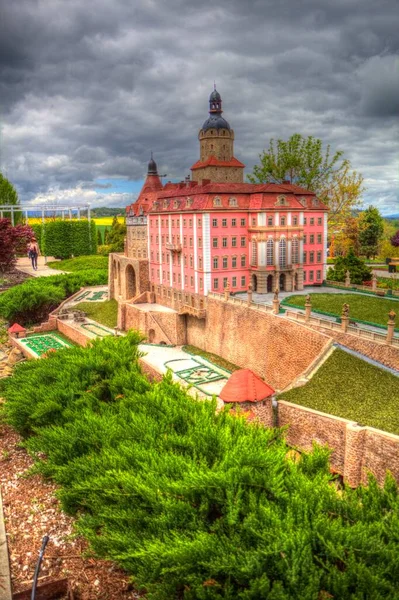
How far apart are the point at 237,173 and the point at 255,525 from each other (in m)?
39.2

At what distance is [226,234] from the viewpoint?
3681 centimetres

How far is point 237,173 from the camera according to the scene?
45344 mm

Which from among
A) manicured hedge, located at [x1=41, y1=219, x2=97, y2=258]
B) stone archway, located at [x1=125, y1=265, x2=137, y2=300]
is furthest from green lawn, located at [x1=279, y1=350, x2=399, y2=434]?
manicured hedge, located at [x1=41, y1=219, x2=97, y2=258]

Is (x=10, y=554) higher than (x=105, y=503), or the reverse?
(x=105, y=503)

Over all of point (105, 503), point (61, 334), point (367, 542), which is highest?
point (367, 542)

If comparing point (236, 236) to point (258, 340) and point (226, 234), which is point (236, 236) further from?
point (258, 340)

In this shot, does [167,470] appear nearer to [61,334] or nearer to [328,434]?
[328,434]

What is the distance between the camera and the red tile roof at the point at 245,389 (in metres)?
20.4

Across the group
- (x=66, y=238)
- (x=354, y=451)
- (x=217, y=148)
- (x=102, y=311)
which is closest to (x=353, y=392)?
(x=354, y=451)

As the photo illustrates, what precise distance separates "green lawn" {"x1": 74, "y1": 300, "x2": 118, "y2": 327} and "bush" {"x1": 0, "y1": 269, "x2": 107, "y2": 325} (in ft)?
8.90

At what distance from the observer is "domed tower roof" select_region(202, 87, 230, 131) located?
4384 cm

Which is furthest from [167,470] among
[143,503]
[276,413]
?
[276,413]

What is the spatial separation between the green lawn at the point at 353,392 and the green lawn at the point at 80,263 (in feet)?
153

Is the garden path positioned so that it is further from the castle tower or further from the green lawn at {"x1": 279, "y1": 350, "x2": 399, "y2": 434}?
the green lawn at {"x1": 279, "y1": 350, "x2": 399, "y2": 434}
